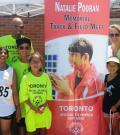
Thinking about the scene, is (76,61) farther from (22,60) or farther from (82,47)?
(22,60)

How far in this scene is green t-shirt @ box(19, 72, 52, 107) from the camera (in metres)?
5.06

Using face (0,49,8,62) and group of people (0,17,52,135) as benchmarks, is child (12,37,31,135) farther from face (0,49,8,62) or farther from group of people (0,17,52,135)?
face (0,49,8,62)

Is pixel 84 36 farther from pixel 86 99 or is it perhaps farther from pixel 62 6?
pixel 86 99

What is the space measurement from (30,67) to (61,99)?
592mm

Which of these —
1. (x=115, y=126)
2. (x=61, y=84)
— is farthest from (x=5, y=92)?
(x=115, y=126)

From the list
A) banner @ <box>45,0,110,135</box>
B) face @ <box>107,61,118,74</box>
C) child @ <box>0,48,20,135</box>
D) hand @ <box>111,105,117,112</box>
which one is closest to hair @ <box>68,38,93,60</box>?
banner @ <box>45,0,110,135</box>

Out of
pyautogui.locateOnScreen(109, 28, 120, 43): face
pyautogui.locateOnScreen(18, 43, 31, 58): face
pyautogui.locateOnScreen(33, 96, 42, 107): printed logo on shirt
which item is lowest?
pyautogui.locateOnScreen(33, 96, 42, 107): printed logo on shirt

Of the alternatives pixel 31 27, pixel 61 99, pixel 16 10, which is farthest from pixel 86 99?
pixel 31 27

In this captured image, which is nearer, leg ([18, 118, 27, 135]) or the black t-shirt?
the black t-shirt

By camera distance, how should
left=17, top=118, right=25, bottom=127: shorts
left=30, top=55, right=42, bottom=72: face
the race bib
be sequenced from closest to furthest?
left=30, top=55, right=42, bottom=72: face, the race bib, left=17, top=118, right=25, bottom=127: shorts

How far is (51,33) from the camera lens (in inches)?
203

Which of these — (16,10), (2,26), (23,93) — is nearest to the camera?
(23,93)

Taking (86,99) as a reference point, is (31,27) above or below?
above

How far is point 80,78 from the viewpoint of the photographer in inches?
205
